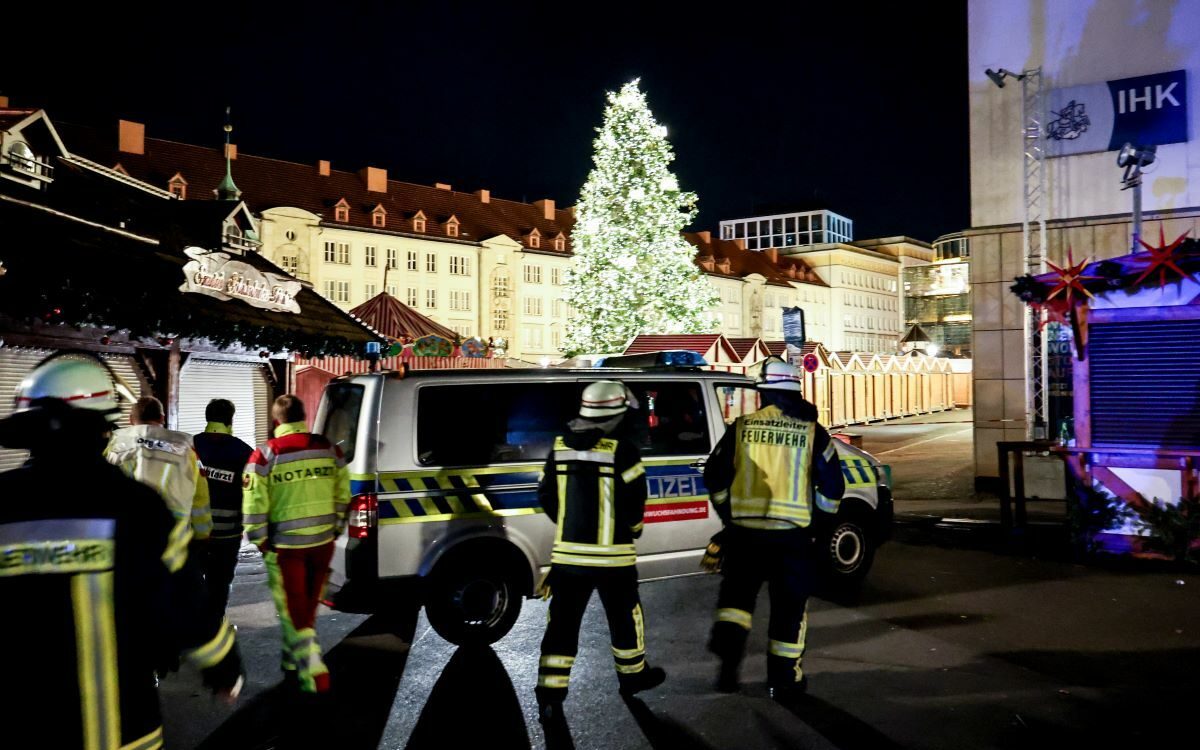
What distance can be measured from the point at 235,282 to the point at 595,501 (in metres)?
10.7

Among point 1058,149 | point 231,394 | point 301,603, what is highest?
point 1058,149

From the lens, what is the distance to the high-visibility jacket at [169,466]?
5906 millimetres

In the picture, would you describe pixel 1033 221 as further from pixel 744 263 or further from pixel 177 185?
pixel 744 263

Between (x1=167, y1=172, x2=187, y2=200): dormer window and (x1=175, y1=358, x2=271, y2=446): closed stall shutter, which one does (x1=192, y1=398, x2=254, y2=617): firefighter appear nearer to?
(x1=175, y1=358, x2=271, y2=446): closed stall shutter

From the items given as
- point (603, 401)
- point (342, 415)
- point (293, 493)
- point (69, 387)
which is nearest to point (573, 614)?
point (603, 401)

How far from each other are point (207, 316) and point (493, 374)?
7.12 m

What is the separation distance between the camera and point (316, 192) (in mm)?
54875

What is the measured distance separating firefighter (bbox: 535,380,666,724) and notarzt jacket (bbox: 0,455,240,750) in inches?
107

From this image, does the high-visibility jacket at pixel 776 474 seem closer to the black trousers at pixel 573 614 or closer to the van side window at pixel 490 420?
the black trousers at pixel 573 614

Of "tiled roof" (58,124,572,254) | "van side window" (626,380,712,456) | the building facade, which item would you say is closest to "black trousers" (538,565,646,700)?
"van side window" (626,380,712,456)

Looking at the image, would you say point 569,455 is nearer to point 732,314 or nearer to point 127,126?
point 127,126

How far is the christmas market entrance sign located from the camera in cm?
1281

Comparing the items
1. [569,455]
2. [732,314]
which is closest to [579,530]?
[569,455]

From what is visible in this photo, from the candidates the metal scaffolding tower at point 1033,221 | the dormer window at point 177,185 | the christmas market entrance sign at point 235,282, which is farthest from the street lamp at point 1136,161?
the dormer window at point 177,185
